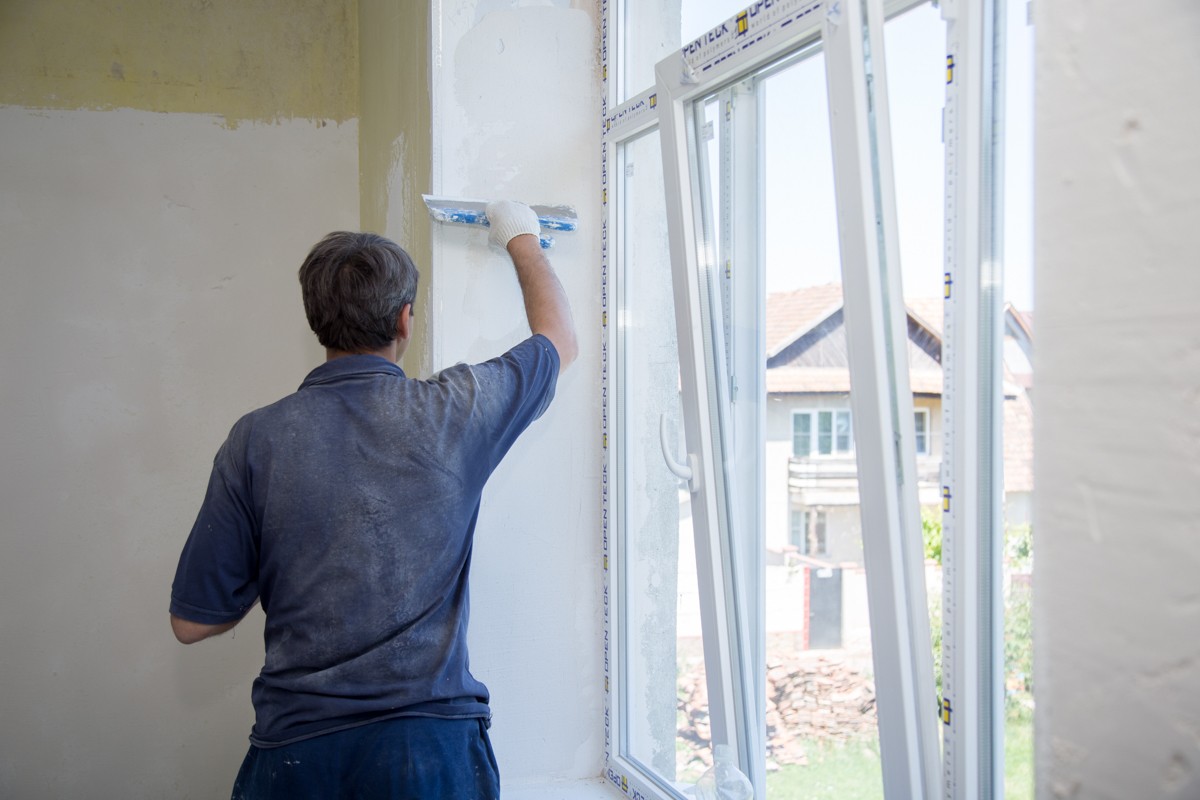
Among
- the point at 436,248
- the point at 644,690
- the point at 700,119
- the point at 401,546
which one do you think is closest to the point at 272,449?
the point at 401,546

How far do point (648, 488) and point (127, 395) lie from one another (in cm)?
178

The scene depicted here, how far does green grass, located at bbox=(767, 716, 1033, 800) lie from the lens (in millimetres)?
1153

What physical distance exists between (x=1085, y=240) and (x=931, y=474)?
682 mm

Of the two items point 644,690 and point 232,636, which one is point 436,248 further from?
point 232,636

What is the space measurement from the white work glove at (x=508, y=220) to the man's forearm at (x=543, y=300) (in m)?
0.04

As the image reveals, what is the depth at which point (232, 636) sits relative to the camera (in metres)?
2.93

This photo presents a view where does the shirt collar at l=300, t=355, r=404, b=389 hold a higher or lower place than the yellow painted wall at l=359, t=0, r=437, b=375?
lower

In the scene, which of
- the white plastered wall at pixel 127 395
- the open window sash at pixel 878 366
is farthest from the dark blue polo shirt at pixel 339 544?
the white plastered wall at pixel 127 395

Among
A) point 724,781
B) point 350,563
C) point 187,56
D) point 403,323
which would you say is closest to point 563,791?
point 724,781

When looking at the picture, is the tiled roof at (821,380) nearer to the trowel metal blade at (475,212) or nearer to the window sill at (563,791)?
the trowel metal blade at (475,212)

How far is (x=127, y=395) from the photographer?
285 centimetres

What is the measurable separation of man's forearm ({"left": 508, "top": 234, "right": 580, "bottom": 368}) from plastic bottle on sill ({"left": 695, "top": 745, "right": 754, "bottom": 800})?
80 cm

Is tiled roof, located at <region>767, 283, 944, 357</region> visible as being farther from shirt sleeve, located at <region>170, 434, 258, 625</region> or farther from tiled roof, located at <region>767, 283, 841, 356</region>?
shirt sleeve, located at <region>170, 434, 258, 625</region>

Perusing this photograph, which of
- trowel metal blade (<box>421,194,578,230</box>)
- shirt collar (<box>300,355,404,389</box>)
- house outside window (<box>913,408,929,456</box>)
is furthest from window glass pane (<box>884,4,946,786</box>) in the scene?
trowel metal blade (<box>421,194,578,230</box>)
